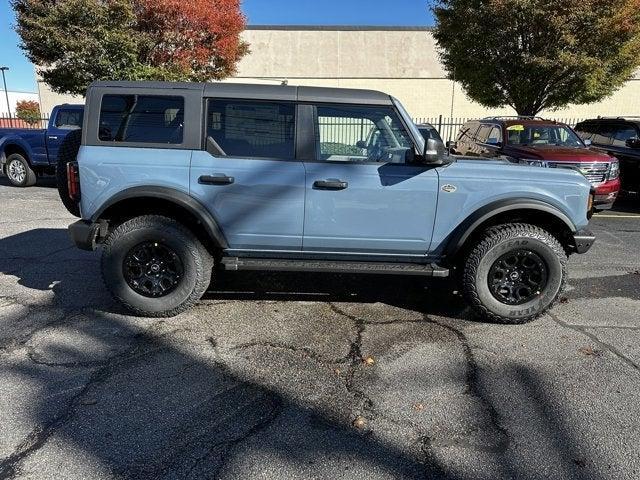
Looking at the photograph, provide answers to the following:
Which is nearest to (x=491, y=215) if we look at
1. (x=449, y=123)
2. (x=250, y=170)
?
(x=250, y=170)

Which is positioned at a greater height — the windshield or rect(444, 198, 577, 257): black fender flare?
the windshield

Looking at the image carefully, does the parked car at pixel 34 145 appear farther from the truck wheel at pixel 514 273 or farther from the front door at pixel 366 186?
the truck wheel at pixel 514 273

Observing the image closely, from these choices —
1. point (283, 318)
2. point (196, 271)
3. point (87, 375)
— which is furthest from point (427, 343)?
point (87, 375)

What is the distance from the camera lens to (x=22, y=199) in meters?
9.63

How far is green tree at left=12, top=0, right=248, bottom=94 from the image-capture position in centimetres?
1254

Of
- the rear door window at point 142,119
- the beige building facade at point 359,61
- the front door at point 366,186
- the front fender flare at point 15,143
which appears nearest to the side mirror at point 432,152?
the front door at point 366,186

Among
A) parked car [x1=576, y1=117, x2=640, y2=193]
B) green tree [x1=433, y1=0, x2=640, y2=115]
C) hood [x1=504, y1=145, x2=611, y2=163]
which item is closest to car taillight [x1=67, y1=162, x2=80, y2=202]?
hood [x1=504, y1=145, x2=611, y2=163]

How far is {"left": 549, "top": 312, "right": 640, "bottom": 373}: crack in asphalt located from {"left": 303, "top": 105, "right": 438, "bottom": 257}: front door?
1.40 meters

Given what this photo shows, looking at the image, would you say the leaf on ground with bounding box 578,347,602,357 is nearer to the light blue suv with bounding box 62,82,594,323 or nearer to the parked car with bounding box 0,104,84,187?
the light blue suv with bounding box 62,82,594,323

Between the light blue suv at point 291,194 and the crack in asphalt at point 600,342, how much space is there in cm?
30

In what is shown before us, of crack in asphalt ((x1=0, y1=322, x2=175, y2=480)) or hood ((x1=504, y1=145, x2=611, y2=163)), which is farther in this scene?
hood ((x1=504, y1=145, x2=611, y2=163))

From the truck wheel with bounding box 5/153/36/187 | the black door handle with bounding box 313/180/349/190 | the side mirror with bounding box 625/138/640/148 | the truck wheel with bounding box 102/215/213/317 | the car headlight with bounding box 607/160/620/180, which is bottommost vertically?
the truck wheel with bounding box 102/215/213/317

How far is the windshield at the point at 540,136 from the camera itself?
9.32 m

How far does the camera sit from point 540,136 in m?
9.39
